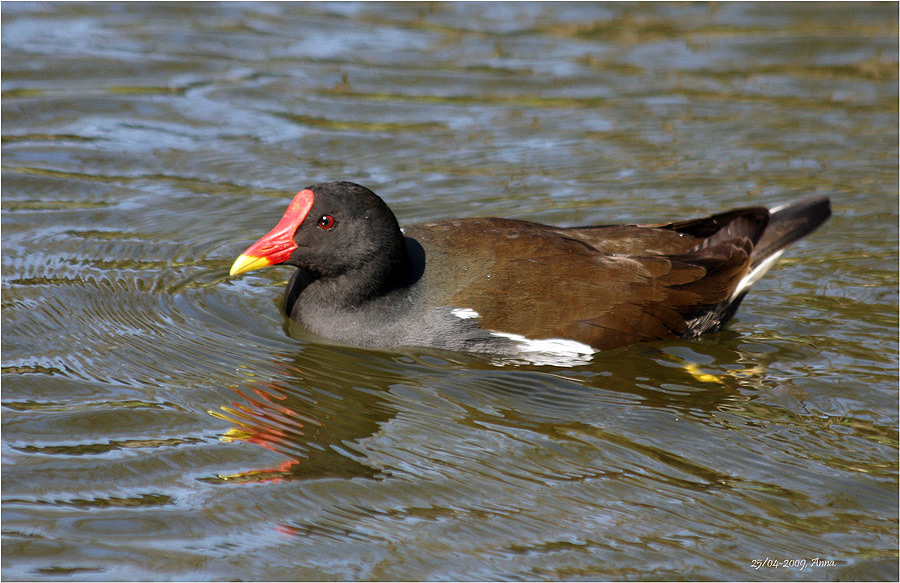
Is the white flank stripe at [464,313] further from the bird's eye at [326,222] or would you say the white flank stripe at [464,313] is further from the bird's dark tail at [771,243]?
the bird's dark tail at [771,243]

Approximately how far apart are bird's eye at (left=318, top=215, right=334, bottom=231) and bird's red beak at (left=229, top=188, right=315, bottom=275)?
0.25 ft

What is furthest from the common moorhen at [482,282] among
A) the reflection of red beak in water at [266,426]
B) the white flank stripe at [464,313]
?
the reflection of red beak in water at [266,426]

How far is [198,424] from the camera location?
4684mm

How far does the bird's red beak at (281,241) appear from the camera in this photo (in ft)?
17.7

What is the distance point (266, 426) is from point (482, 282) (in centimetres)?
126

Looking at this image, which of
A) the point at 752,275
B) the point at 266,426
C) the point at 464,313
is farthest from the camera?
the point at 752,275

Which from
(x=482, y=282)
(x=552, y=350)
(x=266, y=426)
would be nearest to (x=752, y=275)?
(x=552, y=350)

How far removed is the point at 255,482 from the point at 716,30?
7418 mm

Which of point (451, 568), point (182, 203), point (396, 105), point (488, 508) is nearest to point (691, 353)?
point (488, 508)

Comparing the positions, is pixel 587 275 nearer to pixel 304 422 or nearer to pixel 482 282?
pixel 482 282

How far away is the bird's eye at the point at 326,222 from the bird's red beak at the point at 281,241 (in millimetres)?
77

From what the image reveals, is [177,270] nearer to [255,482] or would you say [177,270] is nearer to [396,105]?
[255,482]

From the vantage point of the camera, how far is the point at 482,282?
534 cm

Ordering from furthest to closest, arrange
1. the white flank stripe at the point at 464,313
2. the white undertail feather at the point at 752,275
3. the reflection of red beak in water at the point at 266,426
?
the white undertail feather at the point at 752,275, the white flank stripe at the point at 464,313, the reflection of red beak in water at the point at 266,426
